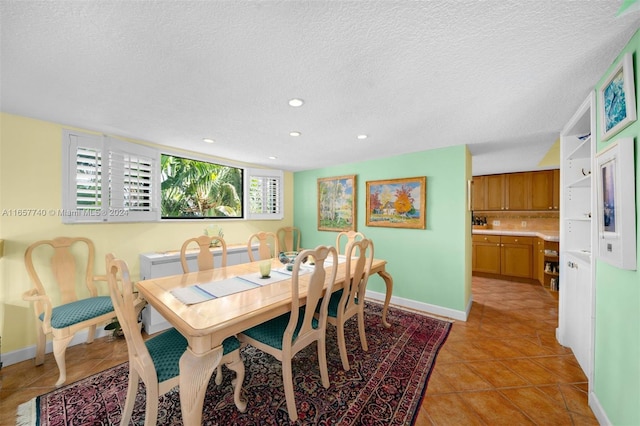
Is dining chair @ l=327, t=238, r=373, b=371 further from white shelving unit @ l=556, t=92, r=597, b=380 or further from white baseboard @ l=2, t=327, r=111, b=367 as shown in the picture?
white baseboard @ l=2, t=327, r=111, b=367

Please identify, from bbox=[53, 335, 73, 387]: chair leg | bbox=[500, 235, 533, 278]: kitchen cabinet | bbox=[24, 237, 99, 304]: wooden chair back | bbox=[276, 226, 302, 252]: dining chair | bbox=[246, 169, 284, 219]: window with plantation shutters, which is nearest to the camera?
bbox=[53, 335, 73, 387]: chair leg

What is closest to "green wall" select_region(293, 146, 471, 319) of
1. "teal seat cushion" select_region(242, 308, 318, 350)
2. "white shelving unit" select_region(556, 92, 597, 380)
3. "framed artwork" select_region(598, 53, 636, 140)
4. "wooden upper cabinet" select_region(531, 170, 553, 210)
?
"white shelving unit" select_region(556, 92, 597, 380)

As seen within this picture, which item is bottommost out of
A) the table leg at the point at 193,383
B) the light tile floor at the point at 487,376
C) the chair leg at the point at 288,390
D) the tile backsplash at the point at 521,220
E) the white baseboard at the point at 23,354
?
the light tile floor at the point at 487,376

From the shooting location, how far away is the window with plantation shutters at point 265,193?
423 centimetres

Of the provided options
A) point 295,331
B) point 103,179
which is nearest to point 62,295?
point 103,179

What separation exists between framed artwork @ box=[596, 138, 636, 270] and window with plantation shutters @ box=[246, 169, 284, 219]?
398cm

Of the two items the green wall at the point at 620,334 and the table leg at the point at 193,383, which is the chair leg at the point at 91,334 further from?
the green wall at the point at 620,334

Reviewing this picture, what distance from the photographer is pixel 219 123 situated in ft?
7.80

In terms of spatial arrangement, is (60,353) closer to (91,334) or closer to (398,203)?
(91,334)

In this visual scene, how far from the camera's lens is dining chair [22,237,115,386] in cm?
193

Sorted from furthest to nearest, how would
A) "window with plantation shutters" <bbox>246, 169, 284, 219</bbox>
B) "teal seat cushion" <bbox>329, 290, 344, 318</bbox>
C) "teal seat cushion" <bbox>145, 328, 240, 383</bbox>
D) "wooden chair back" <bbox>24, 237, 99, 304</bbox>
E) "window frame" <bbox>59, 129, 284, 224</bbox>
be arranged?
"window with plantation shutters" <bbox>246, 169, 284, 219</bbox>, "window frame" <bbox>59, 129, 284, 224</bbox>, "wooden chair back" <bbox>24, 237, 99, 304</bbox>, "teal seat cushion" <bbox>329, 290, 344, 318</bbox>, "teal seat cushion" <bbox>145, 328, 240, 383</bbox>

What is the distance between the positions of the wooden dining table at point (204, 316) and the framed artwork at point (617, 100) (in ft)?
6.63

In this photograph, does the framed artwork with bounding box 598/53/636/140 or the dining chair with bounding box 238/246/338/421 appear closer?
the framed artwork with bounding box 598/53/636/140

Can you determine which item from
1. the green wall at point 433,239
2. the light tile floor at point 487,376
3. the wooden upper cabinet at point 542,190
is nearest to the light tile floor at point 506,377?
the light tile floor at point 487,376
